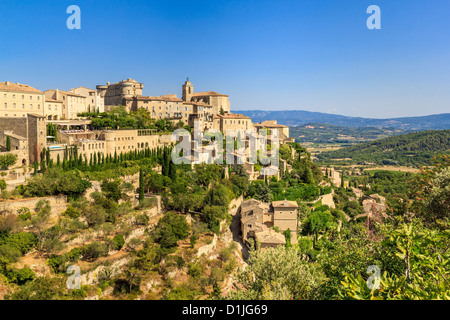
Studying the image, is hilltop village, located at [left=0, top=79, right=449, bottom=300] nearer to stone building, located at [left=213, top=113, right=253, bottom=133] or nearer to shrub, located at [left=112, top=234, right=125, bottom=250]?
shrub, located at [left=112, top=234, right=125, bottom=250]

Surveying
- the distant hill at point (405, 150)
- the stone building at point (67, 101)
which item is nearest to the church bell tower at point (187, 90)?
the stone building at point (67, 101)

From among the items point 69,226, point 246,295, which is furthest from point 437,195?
point 69,226

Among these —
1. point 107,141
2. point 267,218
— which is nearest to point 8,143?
point 107,141

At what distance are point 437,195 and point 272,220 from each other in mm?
20344

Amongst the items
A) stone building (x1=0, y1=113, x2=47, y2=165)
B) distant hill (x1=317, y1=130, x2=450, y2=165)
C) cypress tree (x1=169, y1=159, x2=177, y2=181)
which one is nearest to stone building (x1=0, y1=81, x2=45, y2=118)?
stone building (x1=0, y1=113, x2=47, y2=165)

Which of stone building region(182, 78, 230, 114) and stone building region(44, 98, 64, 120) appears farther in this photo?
stone building region(182, 78, 230, 114)

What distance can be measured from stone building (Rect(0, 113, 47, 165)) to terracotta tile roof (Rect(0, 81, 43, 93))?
5345 mm

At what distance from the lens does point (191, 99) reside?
61.2 metres

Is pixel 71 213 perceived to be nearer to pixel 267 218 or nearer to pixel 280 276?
pixel 280 276

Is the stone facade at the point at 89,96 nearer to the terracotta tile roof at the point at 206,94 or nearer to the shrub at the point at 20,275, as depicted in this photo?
the terracotta tile roof at the point at 206,94

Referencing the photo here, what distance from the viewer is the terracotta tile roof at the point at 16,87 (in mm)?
31178

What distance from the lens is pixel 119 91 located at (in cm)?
5369

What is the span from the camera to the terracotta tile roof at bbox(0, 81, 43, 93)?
102 ft

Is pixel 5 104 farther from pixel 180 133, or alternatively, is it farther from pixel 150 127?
pixel 180 133
